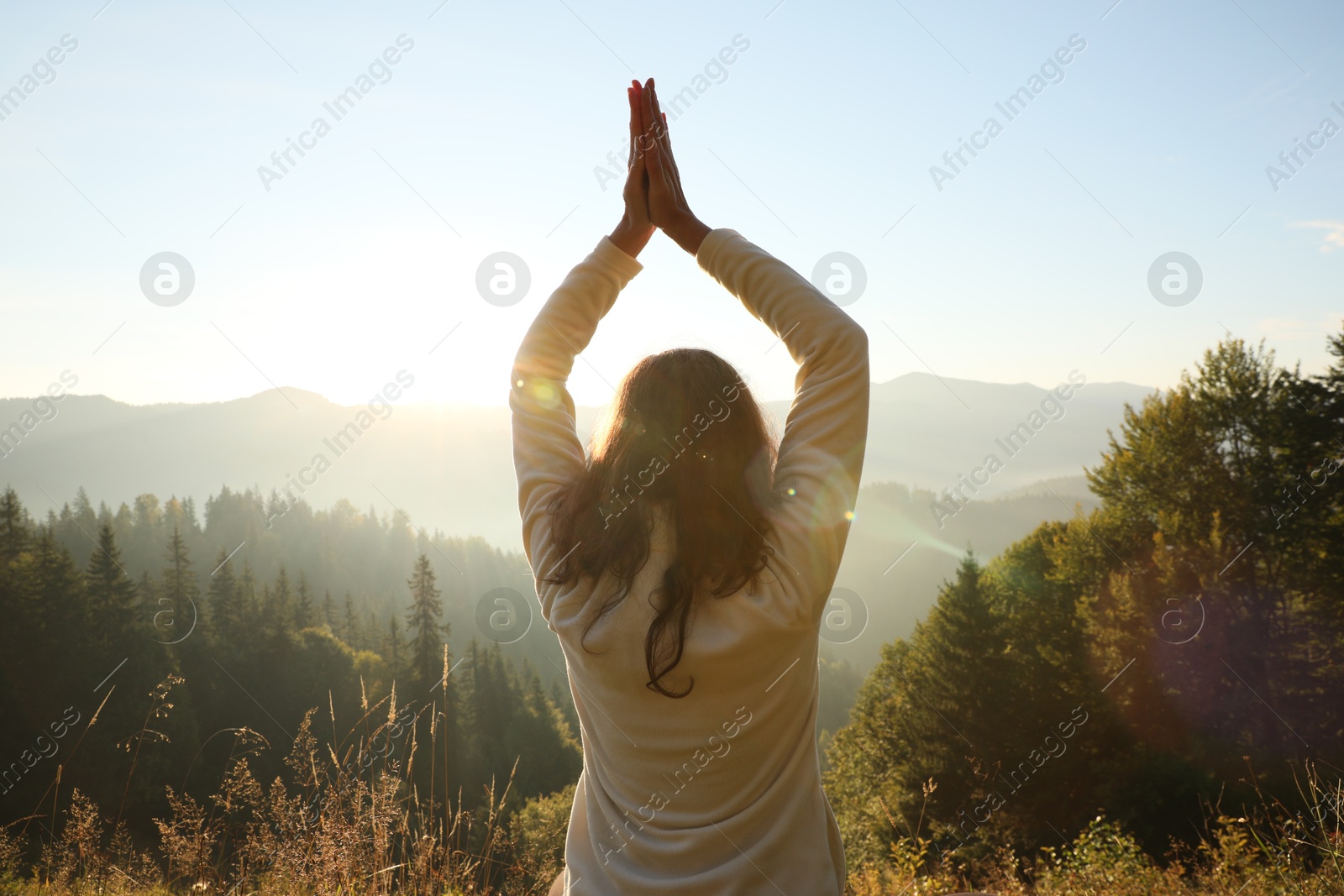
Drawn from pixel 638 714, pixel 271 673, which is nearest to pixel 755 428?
pixel 638 714

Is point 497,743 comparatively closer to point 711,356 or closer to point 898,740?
point 898,740

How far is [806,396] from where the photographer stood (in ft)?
5.20

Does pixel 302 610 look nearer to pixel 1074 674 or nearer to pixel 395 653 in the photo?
pixel 395 653

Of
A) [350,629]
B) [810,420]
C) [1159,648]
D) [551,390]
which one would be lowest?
[350,629]

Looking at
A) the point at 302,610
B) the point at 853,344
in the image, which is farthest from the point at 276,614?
the point at 853,344

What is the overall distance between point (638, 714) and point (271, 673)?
4473cm

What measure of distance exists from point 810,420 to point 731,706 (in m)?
0.60

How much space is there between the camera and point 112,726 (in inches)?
1083

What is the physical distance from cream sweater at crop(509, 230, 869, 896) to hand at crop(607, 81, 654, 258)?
2.24 ft

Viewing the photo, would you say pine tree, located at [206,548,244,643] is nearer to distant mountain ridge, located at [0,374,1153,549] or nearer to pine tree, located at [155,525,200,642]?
pine tree, located at [155,525,200,642]

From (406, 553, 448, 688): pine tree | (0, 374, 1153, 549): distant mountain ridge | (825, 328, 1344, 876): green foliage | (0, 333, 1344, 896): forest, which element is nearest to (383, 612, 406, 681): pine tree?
(406, 553, 448, 688): pine tree

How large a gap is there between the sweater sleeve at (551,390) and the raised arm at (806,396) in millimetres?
259

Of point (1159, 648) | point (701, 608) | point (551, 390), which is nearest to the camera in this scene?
point (701, 608)

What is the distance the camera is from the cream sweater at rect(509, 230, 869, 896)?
1336mm
